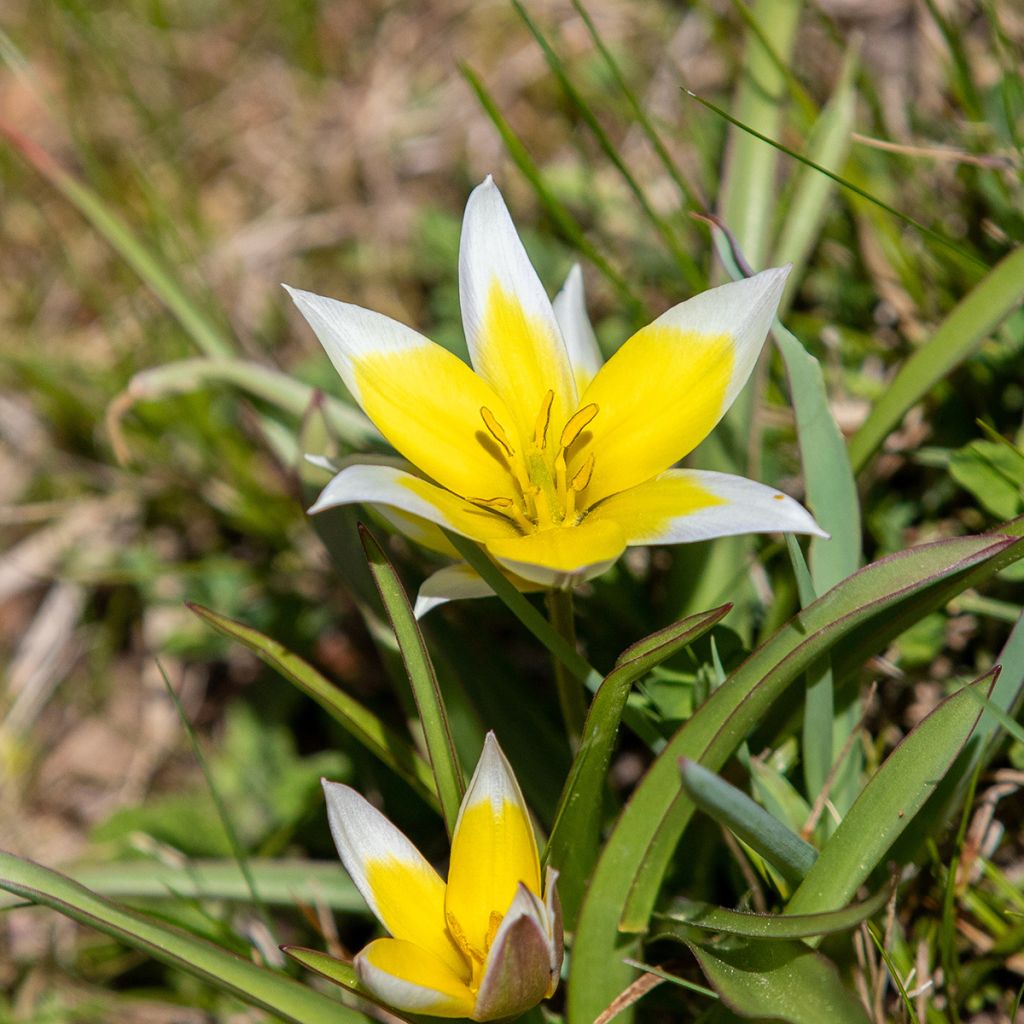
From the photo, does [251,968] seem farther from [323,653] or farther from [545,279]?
[545,279]

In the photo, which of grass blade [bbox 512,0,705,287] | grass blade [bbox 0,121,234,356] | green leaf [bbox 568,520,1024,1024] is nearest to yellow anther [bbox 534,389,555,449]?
green leaf [bbox 568,520,1024,1024]

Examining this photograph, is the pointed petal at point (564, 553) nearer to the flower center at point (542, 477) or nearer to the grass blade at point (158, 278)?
the flower center at point (542, 477)

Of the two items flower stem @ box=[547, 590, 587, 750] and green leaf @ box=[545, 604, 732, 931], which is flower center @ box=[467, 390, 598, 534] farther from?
green leaf @ box=[545, 604, 732, 931]

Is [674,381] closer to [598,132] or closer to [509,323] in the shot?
[509,323]

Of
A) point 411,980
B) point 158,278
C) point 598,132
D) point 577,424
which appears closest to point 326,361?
point 158,278

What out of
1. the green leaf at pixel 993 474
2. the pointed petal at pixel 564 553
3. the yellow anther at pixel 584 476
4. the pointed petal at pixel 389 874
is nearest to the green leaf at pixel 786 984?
the pointed petal at pixel 389 874
